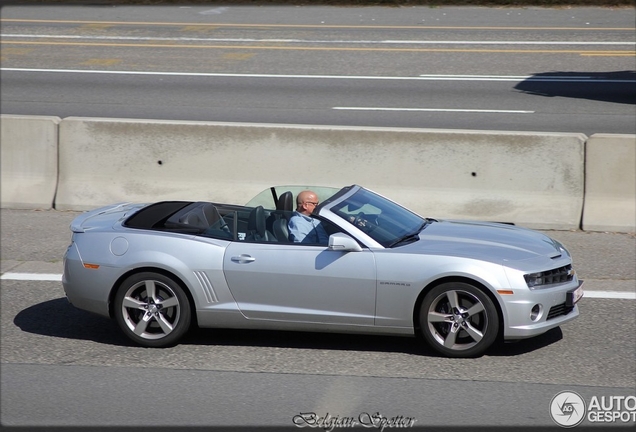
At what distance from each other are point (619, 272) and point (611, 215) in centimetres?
136

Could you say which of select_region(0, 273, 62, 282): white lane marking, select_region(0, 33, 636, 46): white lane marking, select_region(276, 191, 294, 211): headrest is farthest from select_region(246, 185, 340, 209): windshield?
Result: select_region(0, 33, 636, 46): white lane marking

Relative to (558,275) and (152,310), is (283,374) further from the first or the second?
(558,275)

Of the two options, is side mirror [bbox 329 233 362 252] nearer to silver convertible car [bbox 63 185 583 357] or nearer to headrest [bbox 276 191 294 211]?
silver convertible car [bbox 63 185 583 357]

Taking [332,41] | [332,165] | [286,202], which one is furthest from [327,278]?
[332,41]

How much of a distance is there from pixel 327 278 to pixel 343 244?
0.29 meters

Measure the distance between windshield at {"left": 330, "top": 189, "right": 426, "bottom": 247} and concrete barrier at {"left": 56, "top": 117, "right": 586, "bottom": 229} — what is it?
2.81m

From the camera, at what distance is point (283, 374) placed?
6121 millimetres

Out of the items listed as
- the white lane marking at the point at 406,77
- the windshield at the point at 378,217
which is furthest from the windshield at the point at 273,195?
the white lane marking at the point at 406,77

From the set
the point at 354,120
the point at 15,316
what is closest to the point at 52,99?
the point at 354,120

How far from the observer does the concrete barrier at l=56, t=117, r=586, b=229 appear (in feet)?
32.7

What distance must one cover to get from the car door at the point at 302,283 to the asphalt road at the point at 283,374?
34 centimetres

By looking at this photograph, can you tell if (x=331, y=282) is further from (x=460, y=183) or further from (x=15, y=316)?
(x=460, y=183)

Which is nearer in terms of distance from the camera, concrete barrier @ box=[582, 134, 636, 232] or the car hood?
the car hood

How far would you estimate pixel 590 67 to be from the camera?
19.4m
